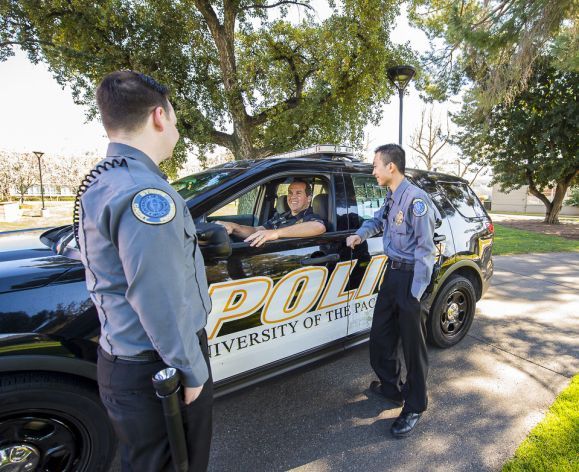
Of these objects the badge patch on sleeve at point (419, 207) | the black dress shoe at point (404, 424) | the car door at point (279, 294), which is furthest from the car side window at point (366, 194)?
the black dress shoe at point (404, 424)

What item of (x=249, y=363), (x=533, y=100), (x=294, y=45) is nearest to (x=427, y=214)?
(x=249, y=363)

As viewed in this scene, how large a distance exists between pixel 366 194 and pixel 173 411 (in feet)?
7.83

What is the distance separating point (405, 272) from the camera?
2311 mm

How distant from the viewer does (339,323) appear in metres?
2.69

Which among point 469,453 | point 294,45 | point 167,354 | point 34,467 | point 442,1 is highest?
point 442,1

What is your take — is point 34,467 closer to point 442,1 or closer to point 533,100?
point 442,1

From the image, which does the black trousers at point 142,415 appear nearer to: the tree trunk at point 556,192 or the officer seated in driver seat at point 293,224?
the officer seated in driver seat at point 293,224

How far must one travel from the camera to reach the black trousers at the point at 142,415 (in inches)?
43.5

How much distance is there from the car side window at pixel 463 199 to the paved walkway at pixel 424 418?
144cm

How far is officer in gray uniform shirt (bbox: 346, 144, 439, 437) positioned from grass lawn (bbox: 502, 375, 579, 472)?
0.62 metres

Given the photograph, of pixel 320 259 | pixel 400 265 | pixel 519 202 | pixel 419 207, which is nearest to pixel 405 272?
pixel 400 265

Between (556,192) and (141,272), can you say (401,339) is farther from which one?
(556,192)

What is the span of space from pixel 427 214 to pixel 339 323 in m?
1.10

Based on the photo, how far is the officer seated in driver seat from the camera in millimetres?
2241
